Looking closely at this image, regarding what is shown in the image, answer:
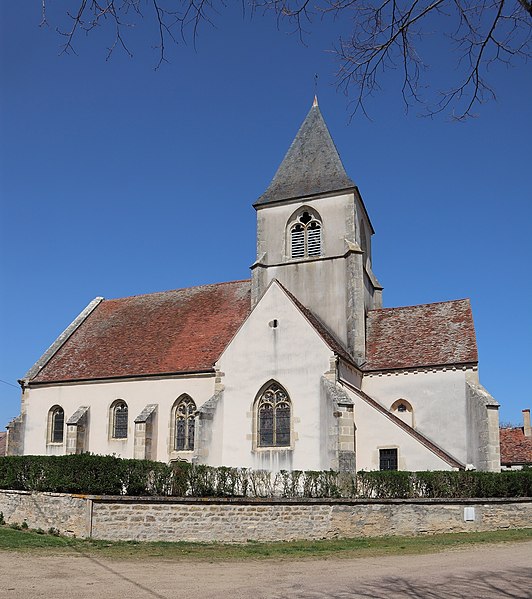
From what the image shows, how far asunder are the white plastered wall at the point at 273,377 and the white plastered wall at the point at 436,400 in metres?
4.02

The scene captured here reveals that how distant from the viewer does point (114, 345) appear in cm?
3162

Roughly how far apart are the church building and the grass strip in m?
5.94

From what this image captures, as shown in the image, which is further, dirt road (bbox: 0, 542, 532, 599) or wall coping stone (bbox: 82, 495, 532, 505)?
wall coping stone (bbox: 82, 495, 532, 505)

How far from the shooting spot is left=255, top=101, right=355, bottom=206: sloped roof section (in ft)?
102

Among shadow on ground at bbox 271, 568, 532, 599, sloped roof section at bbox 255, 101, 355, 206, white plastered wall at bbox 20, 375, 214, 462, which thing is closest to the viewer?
shadow on ground at bbox 271, 568, 532, 599

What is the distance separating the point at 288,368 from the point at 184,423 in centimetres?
562

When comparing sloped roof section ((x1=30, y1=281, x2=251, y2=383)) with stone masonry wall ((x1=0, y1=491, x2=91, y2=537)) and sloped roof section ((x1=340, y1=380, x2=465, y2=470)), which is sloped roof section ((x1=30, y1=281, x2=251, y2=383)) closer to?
sloped roof section ((x1=340, y1=380, x2=465, y2=470))

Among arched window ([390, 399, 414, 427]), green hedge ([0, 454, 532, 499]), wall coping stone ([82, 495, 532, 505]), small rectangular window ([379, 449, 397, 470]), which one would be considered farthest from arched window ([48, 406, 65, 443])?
wall coping stone ([82, 495, 532, 505])

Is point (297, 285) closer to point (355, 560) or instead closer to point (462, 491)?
point (462, 491)

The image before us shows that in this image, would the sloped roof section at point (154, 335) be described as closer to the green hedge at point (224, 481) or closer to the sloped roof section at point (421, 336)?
the sloped roof section at point (421, 336)

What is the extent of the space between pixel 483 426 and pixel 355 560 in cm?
1253

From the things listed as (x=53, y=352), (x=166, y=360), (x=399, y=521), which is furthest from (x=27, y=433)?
(x=399, y=521)

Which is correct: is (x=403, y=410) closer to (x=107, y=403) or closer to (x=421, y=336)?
(x=421, y=336)

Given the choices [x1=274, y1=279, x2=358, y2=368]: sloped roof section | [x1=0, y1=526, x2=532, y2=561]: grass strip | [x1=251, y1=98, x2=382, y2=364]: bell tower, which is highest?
[x1=251, y1=98, x2=382, y2=364]: bell tower
